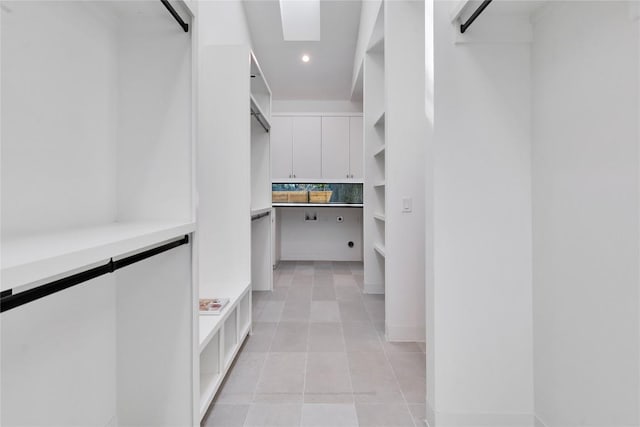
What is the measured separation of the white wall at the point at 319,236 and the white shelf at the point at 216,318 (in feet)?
10.2

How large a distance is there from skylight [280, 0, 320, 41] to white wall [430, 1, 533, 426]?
284 cm

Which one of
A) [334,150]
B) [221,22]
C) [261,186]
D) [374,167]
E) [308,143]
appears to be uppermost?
[221,22]

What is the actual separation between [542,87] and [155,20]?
57.5 inches

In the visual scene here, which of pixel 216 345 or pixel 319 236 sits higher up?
pixel 319 236

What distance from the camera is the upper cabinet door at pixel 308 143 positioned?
5.23 m

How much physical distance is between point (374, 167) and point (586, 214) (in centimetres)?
243

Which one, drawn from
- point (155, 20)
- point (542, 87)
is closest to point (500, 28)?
point (542, 87)

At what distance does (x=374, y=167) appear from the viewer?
135 inches

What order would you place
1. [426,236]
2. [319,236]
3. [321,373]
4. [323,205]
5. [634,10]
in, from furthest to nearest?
1. [319,236]
2. [323,205]
3. [321,373]
4. [426,236]
5. [634,10]

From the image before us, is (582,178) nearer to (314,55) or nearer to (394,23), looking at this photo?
(394,23)

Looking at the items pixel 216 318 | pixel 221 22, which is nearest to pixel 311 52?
pixel 221 22

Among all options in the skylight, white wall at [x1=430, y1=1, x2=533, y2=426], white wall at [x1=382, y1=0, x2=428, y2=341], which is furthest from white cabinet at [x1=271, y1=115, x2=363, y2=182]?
white wall at [x1=430, y1=1, x2=533, y2=426]

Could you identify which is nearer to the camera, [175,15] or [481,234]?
[175,15]

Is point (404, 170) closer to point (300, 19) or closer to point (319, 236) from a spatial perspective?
point (300, 19)
